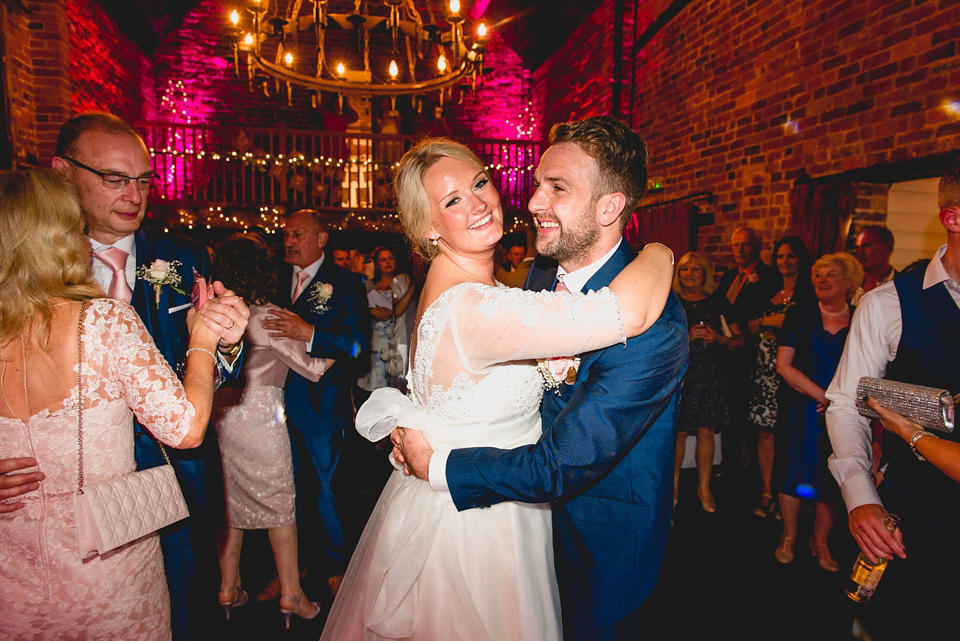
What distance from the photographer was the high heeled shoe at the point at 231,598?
2.80 metres

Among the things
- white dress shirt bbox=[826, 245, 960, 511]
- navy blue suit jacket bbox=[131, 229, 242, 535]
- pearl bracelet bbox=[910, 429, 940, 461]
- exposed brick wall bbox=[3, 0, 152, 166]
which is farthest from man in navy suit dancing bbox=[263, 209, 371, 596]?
exposed brick wall bbox=[3, 0, 152, 166]

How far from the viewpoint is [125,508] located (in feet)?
4.36

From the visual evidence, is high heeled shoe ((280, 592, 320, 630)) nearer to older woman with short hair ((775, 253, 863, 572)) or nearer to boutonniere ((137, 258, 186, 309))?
boutonniere ((137, 258, 186, 309))

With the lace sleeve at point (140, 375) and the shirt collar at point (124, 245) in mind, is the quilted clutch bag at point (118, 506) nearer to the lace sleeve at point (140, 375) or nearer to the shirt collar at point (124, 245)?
the lace sleeve at point (140, 375)

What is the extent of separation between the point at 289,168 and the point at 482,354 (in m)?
9.01

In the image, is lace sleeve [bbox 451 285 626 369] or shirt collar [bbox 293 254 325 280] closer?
lace sleeve [bbox 451 285 626 369]

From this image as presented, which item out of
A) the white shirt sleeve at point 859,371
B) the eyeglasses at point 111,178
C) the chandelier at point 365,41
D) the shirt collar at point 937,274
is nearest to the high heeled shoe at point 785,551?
the white shirt sleeve at point 859,371

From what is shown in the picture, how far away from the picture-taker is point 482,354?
4.44 feet

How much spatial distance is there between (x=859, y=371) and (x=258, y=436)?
253cm

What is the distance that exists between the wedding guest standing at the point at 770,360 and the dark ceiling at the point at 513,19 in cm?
556

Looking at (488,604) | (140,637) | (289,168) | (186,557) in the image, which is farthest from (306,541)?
(289,168)

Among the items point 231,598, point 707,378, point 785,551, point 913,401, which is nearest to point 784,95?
point 707,378

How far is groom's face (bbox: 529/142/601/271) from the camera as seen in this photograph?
154 cm

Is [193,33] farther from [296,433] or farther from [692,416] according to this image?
[692,416]
